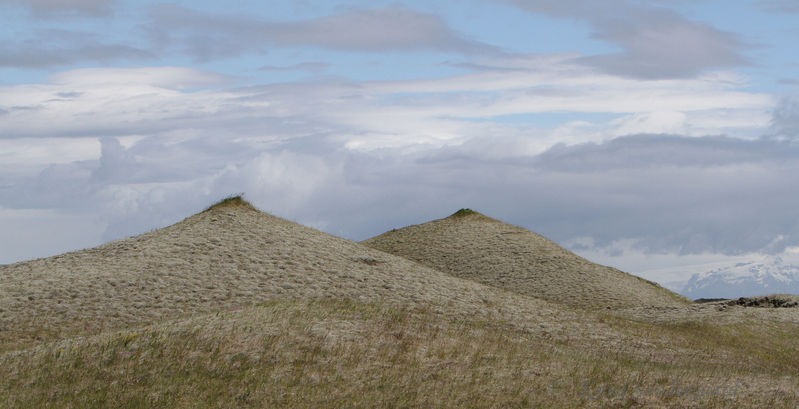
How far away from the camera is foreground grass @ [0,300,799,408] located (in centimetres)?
2023

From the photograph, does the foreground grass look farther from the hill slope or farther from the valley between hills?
the hill slope

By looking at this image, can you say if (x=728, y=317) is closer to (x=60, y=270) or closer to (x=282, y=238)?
(x=282, y=238)

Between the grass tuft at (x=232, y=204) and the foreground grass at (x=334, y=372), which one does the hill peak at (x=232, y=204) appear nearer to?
the grass tuft at (x=232, y=204)

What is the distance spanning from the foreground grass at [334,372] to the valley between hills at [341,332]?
0.08m

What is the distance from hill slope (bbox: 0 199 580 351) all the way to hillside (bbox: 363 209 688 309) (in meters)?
10.5

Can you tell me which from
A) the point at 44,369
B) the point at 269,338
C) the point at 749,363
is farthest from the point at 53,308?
the point at 749,363

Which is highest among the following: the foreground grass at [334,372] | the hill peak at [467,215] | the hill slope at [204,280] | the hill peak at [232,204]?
the hill peak at [232,204]

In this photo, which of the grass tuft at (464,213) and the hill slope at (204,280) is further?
the grass tuft at (464,213)

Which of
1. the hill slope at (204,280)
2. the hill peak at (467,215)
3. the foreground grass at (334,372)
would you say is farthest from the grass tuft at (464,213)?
the foreground grass at (334,372)

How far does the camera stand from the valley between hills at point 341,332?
2089 cm

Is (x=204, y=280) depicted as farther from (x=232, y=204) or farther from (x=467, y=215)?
(x=467, y=215)

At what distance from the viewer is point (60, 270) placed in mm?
41219

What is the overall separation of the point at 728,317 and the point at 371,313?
2788 centimetres

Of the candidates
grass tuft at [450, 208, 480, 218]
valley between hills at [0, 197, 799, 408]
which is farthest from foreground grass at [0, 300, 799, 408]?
grass tuft at [450, 208, 480, 218]
